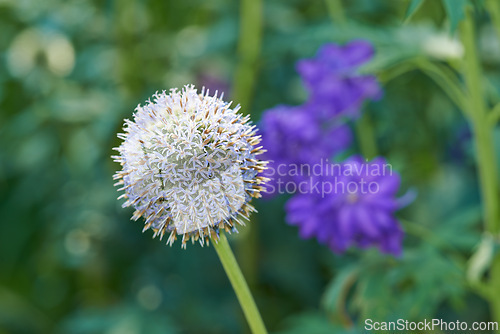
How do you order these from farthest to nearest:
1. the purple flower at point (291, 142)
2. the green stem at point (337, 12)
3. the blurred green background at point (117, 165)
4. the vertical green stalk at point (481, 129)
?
the blurred green background at point (117, 165) < the green stem at point (337, 12) < the purple flower at point (291, 142) < the vertical green stalk at point (481, 129)

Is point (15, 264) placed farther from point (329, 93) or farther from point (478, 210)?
point (478, 210)

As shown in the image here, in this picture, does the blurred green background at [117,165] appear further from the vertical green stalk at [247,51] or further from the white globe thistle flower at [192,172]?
the white globe thistle flower at [192,172]

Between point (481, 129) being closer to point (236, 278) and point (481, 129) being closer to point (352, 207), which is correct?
point (352, 207)

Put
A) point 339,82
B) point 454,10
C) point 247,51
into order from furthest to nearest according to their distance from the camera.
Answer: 1. point 247,51
2. point 339,82
3. point 454,10

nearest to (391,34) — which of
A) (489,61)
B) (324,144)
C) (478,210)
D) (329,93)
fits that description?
(329,93)

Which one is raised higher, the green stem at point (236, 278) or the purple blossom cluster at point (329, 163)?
the purple blossom cluster at point (329, 163)

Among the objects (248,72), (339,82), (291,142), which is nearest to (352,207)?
(291,142)

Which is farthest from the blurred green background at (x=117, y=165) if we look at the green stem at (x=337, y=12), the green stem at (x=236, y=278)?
the green stem at (x=236, y=278)
